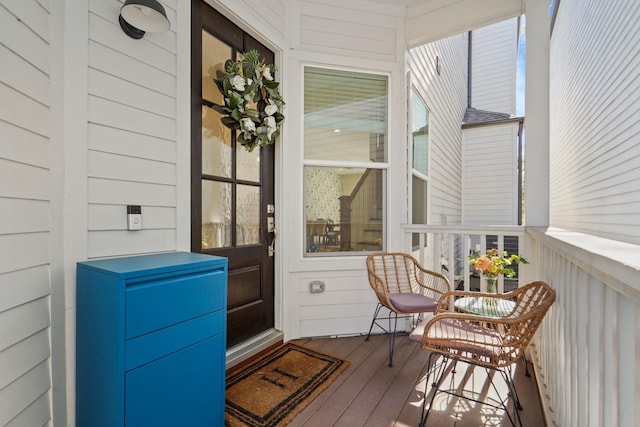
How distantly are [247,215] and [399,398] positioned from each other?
1716mm

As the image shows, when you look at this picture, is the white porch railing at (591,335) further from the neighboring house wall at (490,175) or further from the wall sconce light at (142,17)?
the neighboring house wall at (490,175)

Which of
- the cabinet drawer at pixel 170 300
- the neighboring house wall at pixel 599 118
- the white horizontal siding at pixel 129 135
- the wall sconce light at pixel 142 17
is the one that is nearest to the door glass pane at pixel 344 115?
the white horizontal siding at pixel 129 135

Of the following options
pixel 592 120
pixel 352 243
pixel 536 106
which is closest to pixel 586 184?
pixel 592 120

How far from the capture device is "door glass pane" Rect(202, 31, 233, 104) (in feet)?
7.06

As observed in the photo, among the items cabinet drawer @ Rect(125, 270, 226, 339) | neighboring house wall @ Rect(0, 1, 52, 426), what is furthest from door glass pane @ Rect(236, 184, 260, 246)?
neighboring house wall @ Rect(0, 1, 52, 426)

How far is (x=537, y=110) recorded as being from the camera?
8.24 feet

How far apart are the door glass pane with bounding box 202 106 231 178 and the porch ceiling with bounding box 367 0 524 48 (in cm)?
206

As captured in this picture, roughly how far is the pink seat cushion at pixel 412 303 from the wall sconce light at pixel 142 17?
7.79 ft

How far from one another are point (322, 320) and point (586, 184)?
14.4ft

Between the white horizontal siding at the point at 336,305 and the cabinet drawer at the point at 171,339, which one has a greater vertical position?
the cabinet drawer at the point at 171,339

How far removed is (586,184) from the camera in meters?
4.45

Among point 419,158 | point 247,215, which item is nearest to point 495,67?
point 419,158

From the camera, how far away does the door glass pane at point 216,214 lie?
216 centimetres

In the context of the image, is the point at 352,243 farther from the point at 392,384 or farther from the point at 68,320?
the point at 68,320
